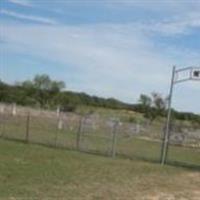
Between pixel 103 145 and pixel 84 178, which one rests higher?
pixel 103 145

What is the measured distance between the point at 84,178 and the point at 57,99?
8299cm

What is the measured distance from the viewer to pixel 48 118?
56344mm

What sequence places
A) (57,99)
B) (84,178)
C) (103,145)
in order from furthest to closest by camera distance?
(57,99), (103,145), (84,178)

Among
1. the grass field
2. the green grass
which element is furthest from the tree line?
the grass field

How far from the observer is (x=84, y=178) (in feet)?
57.2

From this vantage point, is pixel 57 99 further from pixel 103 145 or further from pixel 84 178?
pixel 84 178

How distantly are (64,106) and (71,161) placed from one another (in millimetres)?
72057

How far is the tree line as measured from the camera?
83.6m

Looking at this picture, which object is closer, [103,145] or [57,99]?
[103,145]

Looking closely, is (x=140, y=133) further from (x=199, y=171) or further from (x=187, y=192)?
(x=187, y=192)

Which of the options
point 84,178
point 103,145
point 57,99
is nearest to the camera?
point 84,178

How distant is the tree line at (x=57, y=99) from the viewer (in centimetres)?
8362

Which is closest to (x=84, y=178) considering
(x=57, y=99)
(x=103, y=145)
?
(x=103, y=145)

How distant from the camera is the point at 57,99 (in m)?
100
